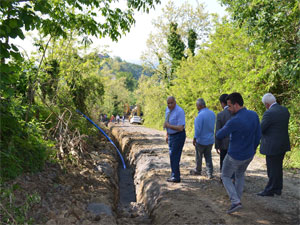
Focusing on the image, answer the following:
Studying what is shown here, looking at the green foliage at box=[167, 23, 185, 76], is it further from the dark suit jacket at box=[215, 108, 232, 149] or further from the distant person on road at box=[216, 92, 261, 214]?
the distant person on road at box=[216, 92, 261, 214]

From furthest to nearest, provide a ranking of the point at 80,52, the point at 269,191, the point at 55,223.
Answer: the point at 80,52 < the point at 269,191 < the point at 55,223

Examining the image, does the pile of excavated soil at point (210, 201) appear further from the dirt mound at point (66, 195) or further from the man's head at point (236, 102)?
the man's head at point (236, 102)

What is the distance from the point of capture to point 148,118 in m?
37.8

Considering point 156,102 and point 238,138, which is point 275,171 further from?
point 156,102

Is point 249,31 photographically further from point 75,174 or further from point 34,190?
point 34,190

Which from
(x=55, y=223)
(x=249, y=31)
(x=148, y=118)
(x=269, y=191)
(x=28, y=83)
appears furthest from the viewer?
(x=148, y=118)

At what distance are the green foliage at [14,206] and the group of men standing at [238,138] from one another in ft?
10.6

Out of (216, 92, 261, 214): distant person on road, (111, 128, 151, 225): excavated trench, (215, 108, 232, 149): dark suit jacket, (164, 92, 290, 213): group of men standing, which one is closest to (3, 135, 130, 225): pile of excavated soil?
(111, 128, 151, 225): excavated trench

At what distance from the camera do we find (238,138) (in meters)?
4.54

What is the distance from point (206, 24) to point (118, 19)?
28.4 meters

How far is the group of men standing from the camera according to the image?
4531 mm

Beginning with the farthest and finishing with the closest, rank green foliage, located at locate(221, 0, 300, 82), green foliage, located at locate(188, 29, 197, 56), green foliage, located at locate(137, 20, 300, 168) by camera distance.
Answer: green foliage, located at locate(188, 29, 197, 56)
green foliage, located at locate(137, 20, 300, 168)
green foliage, located at locate(221, 0, 300, 82)

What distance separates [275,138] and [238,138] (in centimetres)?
133

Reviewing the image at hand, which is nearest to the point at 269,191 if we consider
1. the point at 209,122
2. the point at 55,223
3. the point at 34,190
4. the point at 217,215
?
the point at 217,215
